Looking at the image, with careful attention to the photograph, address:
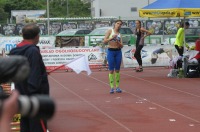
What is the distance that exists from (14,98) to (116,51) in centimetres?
1138

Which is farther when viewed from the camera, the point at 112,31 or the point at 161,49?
the point at 161,49

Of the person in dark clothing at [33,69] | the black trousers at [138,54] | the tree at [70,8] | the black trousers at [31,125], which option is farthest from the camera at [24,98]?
the tree at [70,8]

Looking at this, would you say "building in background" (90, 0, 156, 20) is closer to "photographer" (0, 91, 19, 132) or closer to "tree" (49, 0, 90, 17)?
"tree" (49, 0, 90, 17)

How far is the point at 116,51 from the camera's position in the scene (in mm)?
13297

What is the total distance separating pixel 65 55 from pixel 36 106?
719 inches

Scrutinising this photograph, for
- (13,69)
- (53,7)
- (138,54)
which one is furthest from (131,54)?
(53,7)

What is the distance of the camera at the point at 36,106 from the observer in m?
1.94

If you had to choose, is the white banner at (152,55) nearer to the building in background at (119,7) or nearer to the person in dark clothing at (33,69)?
the person in dark clothing at (33,69)

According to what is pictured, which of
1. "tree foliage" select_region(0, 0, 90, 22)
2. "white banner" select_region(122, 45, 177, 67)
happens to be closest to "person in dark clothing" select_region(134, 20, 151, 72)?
"white banner" select_region(122, 45, 177, 67)

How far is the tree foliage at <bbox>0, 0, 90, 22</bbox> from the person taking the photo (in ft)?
261

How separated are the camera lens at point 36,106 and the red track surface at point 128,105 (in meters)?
4.88

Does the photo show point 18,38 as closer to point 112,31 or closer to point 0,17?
point 112,31

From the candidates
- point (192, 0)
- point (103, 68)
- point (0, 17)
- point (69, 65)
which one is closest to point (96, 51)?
point (103, 68)

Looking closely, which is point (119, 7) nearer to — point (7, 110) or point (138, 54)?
point (138, 54)
